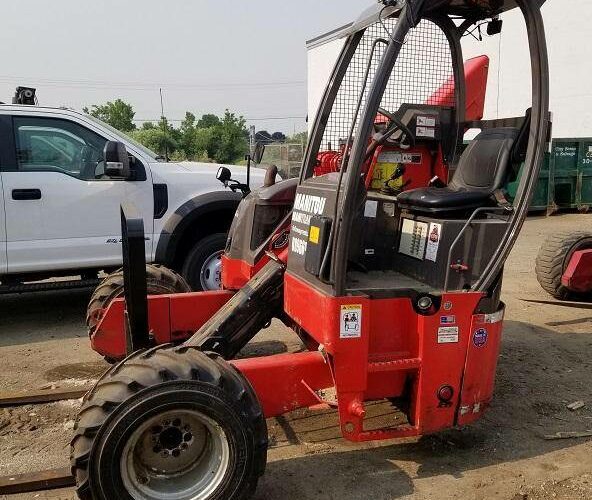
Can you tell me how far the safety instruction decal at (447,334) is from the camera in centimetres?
353

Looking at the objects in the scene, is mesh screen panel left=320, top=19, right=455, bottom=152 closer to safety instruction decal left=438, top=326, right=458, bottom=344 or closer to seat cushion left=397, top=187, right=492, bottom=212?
seat cushion left=397, top=187, right=492, bottom=212

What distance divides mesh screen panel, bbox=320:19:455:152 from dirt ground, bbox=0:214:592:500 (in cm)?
202

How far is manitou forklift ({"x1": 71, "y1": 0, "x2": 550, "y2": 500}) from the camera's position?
3.03m

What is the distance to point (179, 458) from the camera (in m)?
3.15

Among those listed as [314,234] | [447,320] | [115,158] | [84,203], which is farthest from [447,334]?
[84,203]

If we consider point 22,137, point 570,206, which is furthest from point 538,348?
point 570,206

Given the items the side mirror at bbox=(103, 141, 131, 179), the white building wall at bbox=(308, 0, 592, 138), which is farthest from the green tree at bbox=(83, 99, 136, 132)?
the side mirror at bbox=(103, 141, 131, 179)

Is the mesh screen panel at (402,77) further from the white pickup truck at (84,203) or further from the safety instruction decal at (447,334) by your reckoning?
the white pickup truck at (84,203)

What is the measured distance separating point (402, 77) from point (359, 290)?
174 cm

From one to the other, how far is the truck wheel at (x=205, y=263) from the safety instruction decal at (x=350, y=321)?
3.62 metres

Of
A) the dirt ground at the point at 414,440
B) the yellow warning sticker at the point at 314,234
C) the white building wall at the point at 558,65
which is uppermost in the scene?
the white building wall at the point at 558,65

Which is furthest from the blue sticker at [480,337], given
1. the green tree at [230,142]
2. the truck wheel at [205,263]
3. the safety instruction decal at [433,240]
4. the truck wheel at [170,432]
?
the green tree at [230,142]

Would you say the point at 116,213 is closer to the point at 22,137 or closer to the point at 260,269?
the point at 22,137

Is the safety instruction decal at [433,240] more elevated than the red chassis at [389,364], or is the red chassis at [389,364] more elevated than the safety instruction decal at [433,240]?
the safety instruction decal at [433,240]
